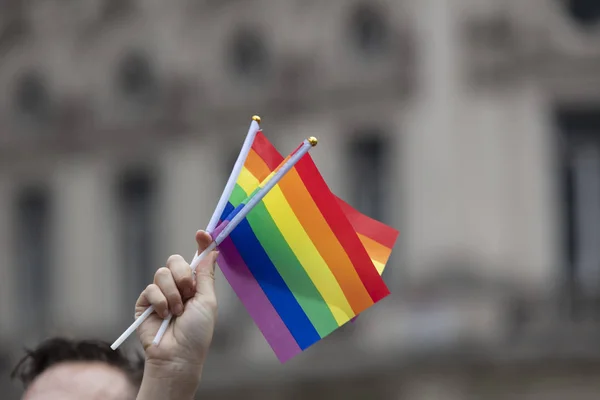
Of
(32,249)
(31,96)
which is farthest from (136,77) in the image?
(32,249)

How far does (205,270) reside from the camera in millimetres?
3045

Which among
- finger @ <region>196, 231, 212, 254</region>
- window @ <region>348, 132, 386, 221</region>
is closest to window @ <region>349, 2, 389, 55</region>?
window @ <region>348, 132, 386, 221</region>

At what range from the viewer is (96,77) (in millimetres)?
19047

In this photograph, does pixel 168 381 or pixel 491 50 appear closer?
pixel 168 381

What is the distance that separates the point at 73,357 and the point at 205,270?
48cm

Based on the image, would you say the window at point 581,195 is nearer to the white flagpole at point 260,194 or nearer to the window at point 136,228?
the window at point 136,228

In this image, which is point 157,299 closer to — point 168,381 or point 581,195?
point 168,381

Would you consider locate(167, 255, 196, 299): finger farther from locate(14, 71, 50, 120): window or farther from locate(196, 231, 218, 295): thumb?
locate(14, 71, 50, 120): window

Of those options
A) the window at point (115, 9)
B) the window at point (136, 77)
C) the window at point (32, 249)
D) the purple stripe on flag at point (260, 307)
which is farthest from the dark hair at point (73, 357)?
the window at point (32, 249)

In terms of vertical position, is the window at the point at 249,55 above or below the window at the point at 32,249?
above

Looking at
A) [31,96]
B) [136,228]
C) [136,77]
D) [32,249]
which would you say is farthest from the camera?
[31,96]

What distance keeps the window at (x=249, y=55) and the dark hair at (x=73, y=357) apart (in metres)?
14.2

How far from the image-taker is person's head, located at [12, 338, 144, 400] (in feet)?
10.3

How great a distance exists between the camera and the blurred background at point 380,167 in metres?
15.7
